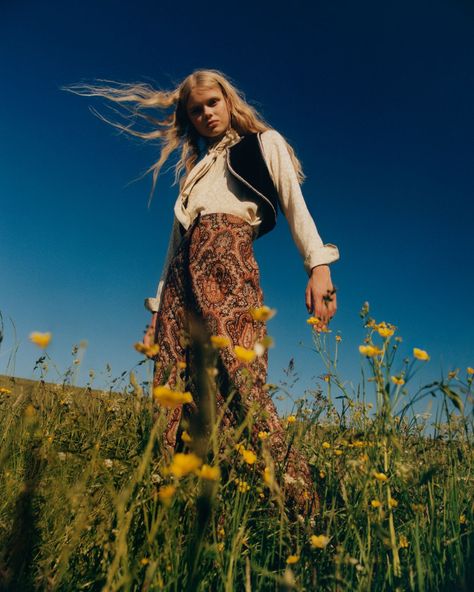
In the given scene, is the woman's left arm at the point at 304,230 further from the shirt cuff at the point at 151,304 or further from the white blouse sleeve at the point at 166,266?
the shirt cuff at the point at 151,304

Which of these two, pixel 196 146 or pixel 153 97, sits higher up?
pixel 153 97

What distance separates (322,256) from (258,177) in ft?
2.59

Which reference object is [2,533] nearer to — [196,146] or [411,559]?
[411,559]

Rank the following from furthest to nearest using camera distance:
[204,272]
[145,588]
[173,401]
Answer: [204,272], [145,588], [173,401]

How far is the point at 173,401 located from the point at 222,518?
117 cm

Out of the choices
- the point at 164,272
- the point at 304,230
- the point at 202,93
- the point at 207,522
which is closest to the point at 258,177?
the point at 304,230

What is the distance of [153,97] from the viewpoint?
409cm

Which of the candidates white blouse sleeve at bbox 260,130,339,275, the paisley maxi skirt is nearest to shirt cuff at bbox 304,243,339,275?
white blouse sleeve at bbox 260,130,339,275

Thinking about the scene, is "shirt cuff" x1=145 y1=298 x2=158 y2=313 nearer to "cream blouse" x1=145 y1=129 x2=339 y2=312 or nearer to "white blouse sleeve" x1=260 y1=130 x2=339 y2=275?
"cream blouse" x1=145 y1=129 x2=339 y2=312

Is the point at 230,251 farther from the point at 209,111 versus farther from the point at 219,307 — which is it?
the point at 209,111

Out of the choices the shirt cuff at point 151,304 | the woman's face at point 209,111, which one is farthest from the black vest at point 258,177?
the shirt cuff at point 151,304

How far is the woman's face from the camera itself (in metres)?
3.35

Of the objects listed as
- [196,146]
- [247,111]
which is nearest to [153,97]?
[196,146]

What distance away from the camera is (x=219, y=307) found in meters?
2.51
